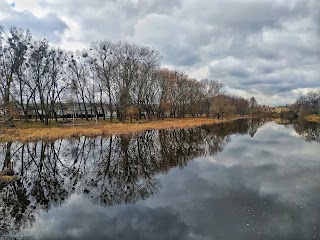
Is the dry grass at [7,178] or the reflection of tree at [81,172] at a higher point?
the dry grass at [7,178]

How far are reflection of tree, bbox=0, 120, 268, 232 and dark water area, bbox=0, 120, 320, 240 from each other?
52 mm

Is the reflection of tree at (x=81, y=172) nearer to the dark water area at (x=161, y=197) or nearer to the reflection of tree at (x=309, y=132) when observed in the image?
the dark water area at (x=161, y=197)

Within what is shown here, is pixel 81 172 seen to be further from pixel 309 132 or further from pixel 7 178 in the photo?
pixel 309 132

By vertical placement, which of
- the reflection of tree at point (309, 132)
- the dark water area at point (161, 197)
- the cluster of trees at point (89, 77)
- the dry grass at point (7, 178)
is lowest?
the reflection of tree at point (309, 132)

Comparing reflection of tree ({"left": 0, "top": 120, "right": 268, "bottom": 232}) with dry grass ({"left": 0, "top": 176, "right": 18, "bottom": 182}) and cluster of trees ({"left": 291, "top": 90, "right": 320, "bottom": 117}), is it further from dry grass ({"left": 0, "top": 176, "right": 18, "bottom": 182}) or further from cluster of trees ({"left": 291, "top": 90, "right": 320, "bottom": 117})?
cluster of trees ({"left": 291, "top": 90, "right": 320, "bottom": 117})

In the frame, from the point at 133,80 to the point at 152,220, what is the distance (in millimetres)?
48615

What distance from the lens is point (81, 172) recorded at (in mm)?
16922

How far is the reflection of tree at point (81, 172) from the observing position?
1153cm

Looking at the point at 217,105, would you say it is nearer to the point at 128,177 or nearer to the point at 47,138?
the point at 47,138

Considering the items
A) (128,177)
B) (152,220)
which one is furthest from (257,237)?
(128,177)

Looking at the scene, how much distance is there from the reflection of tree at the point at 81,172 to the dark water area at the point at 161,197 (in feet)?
0.17

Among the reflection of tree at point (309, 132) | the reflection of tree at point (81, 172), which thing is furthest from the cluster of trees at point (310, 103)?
the reflection of tree at point (81, 172)

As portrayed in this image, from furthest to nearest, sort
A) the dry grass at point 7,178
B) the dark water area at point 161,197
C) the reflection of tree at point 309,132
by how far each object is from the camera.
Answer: the reflection of tree at point 309,132
the dry grass at point 7,178
the dark water area at point 161,197

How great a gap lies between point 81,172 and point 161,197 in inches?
275
